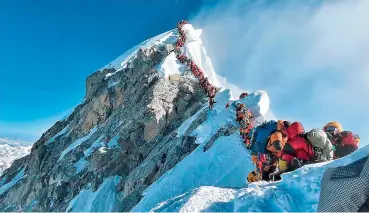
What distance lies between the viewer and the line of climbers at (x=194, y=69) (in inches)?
1245

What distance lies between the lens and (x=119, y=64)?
51094mm

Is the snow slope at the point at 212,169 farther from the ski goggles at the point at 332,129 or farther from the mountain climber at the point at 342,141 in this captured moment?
the mountain climber at the point at 342,141

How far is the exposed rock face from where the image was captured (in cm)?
2653

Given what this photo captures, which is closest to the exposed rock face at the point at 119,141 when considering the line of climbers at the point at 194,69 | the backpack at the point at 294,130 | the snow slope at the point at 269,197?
the line of climbers at the point at 194,69

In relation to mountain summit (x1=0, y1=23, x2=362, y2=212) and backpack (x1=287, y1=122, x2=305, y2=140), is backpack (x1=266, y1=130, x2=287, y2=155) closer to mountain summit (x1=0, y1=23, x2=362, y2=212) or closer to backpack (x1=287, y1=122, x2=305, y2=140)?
backpack (x1=287, y1=122, x2=305, y2=140)

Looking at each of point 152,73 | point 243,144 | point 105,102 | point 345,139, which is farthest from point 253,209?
point 105,102

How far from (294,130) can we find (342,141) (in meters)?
2.31

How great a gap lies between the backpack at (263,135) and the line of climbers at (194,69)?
14.9 meters

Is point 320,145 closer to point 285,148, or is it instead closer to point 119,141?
point 285,148

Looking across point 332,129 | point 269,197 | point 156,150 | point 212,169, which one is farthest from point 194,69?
point 269,197

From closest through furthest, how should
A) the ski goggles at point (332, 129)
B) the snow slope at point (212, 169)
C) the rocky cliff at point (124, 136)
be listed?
1. the ski goggles at point (332, 129)
2. the snow slope at point (212, 169)
3. the rocky cliff at point (124, 136)

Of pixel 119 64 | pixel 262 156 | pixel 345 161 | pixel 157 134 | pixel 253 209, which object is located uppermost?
pixel 119 64

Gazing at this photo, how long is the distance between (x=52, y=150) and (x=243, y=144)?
3833 cm

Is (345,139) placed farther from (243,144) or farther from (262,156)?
(243,144)
